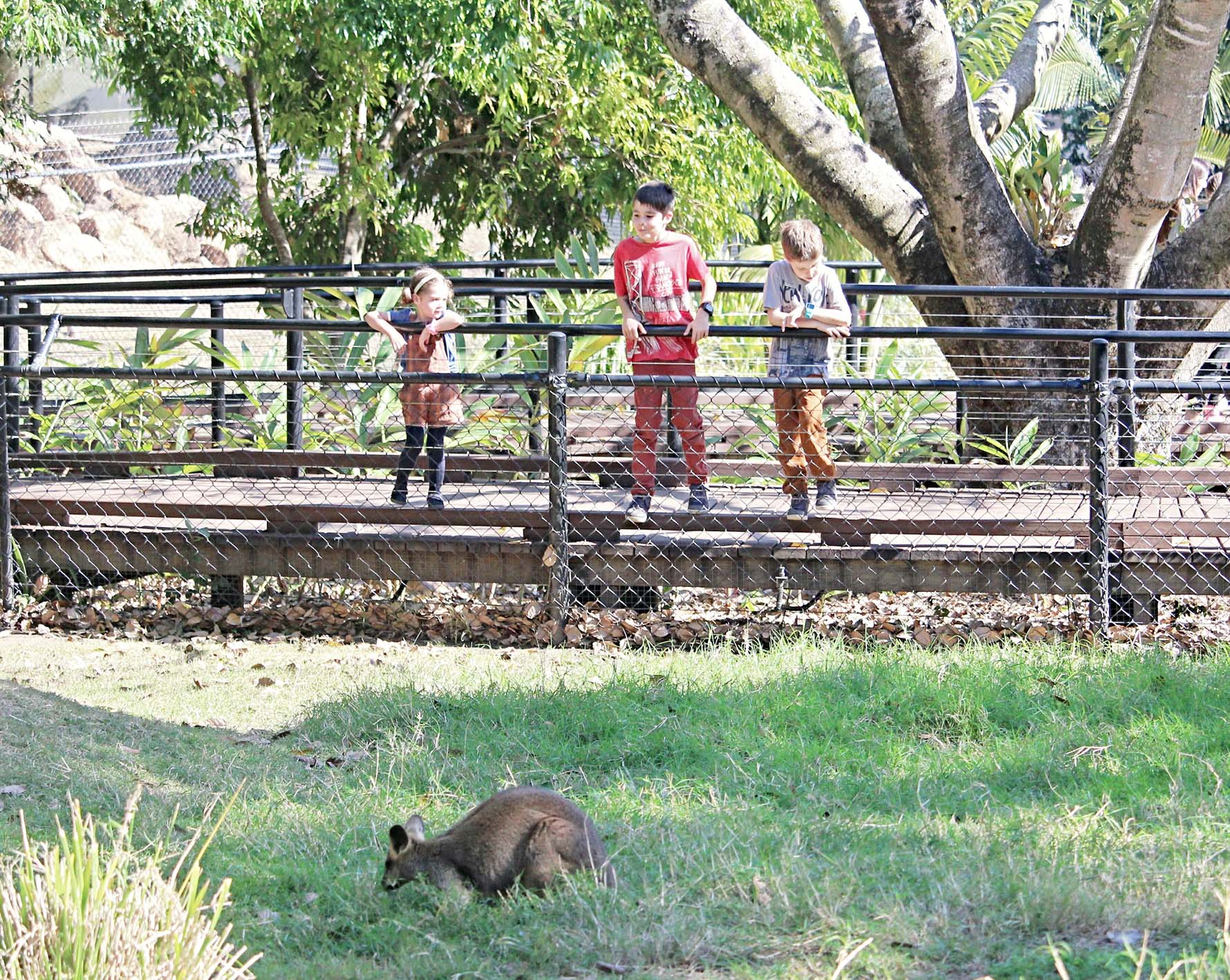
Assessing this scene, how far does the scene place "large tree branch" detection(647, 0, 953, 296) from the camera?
8.87m

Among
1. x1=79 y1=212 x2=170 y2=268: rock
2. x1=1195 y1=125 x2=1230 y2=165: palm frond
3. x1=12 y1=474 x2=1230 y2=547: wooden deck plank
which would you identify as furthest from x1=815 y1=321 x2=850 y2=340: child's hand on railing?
x1=79 y1=212 x2=170 y2=268: rock

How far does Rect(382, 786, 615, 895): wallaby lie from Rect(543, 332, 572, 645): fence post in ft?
10.5

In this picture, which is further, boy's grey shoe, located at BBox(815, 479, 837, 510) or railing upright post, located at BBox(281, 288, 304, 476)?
railing upright post, located at BBox(281, 288, 304, 476)

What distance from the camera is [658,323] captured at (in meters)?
7.08

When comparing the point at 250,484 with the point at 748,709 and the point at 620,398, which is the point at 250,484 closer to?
the point at 620,398

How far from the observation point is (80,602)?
7465mm

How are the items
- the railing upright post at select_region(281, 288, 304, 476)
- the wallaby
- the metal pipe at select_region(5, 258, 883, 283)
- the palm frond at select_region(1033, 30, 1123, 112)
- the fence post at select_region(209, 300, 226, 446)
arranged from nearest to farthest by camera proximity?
the wallaby
the railing upright post at select_region(281, 288, 304, 476)
the fence post at select_region(209, 300, 226, 446)
the metal pipe at select_region(5, 258, 883, 283)
the palm frond at select_region(1033, 30, 1123, 112)

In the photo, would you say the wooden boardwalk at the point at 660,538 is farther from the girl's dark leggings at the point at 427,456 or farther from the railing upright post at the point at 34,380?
the railing upright post at the point at 34,380

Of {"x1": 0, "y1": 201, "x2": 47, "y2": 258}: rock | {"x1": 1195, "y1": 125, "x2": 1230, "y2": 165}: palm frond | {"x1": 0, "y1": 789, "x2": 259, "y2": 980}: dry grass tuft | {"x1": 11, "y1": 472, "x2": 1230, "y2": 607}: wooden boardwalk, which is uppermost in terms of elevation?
{"x1": 1195, "y1": 125, "x2": 1230, "y2": 165}: palm frond

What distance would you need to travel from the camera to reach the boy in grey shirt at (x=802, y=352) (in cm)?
675

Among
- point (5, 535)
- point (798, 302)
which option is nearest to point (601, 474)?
point (798, 302)

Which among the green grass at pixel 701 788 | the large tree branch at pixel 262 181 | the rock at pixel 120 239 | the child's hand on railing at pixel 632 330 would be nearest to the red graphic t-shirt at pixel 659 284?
the child's hand on railing at pixel 632 330

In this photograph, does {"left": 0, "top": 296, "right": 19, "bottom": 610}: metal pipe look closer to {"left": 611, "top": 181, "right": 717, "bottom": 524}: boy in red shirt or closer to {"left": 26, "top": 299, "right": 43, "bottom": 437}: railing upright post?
{"left": 26, "top": 299, "right": 43, "bottom": 437}: railing upright post

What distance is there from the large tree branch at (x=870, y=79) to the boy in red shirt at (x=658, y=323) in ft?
10.2
